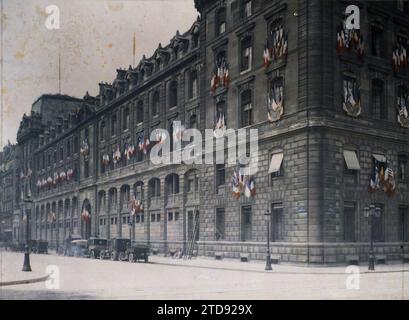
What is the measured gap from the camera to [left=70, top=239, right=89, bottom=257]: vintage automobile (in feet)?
167

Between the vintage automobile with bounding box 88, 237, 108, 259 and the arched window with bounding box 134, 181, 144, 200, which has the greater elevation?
the arched window with bounding box 134, 181, 144, 200

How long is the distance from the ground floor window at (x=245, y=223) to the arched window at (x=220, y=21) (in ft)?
42.6

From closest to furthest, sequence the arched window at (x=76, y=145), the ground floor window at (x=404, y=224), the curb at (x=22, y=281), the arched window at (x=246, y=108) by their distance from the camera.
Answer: the curb at (x=22, y=281) < the ground floor window at (x=404, y=224) < the arched window at (x=246, y=108) < the arched window at (x=76, y=145)

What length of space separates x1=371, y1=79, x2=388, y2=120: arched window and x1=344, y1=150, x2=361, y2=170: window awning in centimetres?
394

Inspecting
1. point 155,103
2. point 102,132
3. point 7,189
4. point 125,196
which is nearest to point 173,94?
point 155,103

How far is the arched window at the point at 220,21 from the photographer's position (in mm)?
42531

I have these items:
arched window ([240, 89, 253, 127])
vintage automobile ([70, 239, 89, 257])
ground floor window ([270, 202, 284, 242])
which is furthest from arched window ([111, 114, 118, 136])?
ground floor window ([270, 202, 284, 242])

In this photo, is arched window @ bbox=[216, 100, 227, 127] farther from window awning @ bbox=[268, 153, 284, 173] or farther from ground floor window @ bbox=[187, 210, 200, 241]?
ground floor window @ bbox=[187, 210, 200, 241]

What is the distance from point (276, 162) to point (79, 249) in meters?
24.1

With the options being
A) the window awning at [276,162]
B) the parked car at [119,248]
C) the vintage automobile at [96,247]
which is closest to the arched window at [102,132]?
the vintage automobile at [96,247]

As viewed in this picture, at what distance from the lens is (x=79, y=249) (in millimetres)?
52312

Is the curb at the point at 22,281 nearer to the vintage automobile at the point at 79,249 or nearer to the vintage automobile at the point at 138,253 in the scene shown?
the vintage automobile at the point at 138,253

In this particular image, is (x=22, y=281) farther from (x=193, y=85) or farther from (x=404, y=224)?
(x=193, y=85)

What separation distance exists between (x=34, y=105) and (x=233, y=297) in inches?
3439
